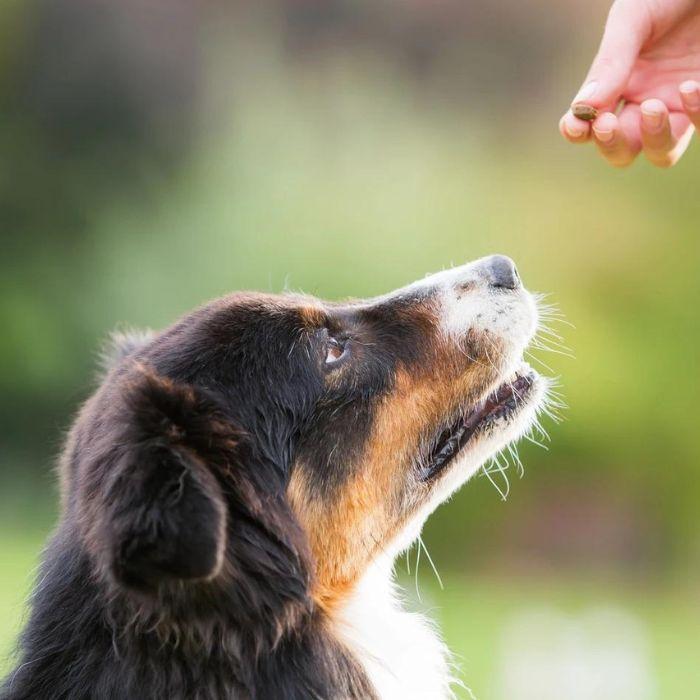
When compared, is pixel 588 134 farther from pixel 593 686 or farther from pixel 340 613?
pixel 593 686

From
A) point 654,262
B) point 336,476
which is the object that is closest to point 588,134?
point 336,476

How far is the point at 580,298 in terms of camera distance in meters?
11.1

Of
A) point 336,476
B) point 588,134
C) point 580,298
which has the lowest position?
point 580,298

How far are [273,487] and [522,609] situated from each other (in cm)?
699

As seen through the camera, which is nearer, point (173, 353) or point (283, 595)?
point (283, 595)

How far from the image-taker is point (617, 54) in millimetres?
3734

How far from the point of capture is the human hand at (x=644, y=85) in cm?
355

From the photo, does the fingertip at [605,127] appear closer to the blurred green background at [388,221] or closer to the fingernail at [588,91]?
the fingernail at [588,91]

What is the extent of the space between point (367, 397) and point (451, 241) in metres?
7.72

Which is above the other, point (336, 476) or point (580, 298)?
point (336, 476)

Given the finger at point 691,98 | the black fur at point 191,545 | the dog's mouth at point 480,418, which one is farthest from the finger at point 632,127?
the black fur at point 191,545

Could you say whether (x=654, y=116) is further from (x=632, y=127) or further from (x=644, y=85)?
(x=644, y=85)

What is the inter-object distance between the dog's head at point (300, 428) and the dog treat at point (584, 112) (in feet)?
2.03

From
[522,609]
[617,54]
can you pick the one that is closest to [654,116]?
[617,54]
